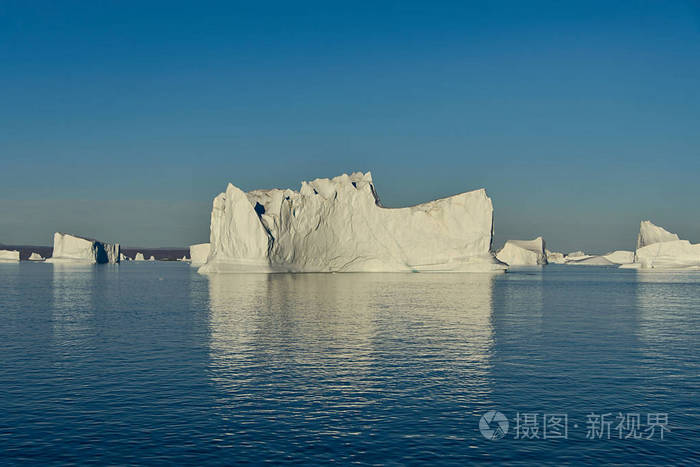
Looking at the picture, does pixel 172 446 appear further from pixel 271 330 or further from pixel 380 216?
pixel 380 216

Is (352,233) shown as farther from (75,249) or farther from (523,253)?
(523,253)

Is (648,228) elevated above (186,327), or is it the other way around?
(648,228)

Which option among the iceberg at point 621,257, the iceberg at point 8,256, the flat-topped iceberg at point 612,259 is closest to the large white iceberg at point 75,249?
the iceberg at point 8,256

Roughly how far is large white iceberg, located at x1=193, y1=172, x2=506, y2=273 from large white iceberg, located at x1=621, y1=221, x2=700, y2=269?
58650mm

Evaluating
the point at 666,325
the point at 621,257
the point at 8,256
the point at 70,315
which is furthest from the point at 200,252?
the point at 621,257

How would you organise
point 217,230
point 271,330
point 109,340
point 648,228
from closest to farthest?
point 109,340, point 271,330, point 217,230, point 648,228

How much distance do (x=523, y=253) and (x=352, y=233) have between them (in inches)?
3498

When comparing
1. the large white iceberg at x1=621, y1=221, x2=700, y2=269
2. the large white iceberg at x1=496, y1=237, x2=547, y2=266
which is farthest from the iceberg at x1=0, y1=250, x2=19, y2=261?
the large white iceberg at x1=621, y1=221, x2=700, y2=269

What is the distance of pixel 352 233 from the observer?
72.3 metres

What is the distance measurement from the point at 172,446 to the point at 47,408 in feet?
12.2

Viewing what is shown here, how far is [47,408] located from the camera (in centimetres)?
1210

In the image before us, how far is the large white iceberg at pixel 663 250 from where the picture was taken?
112 metres

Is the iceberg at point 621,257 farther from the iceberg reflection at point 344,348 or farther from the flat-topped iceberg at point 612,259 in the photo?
the iceberg reflection at point 344,348

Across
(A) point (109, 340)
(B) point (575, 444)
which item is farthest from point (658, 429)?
(A) point (109, 340)
